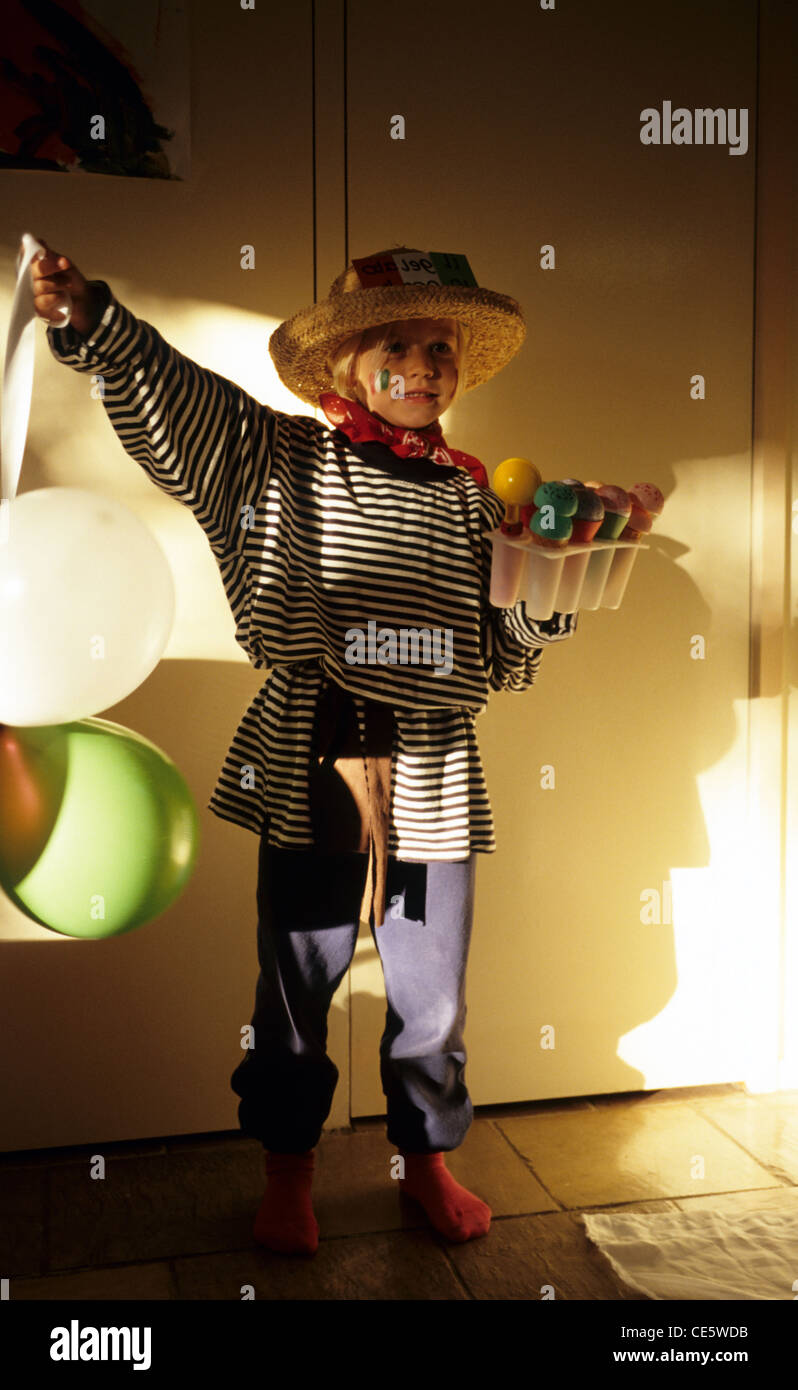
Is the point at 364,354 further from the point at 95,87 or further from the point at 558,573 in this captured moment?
the point at 95,87

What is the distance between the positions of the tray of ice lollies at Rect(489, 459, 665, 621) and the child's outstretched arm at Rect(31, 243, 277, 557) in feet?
1.27

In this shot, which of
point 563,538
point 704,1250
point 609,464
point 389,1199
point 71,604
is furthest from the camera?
point 609,464

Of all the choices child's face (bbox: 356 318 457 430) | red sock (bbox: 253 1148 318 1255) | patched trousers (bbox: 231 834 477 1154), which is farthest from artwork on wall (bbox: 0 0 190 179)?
red sock (bbox: 253 1148 318 1255)

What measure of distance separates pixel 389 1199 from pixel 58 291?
146 centimetres

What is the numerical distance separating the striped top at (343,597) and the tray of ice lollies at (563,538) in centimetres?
13

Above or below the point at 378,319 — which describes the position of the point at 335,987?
below

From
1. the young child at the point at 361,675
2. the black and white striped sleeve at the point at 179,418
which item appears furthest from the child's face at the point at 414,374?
the black and white striped sleeve at the point at 179,418

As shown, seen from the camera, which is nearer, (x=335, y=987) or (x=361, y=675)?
(x=361, y=675)

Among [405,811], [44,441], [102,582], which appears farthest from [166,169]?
[405,811]

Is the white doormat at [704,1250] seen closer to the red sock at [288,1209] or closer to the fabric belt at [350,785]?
the red sock at [288,1209]

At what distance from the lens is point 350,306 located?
63.8 inches

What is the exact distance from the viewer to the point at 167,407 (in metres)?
1.50

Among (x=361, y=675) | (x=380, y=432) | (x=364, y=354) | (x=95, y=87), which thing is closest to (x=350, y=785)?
(x=361, y=675)
